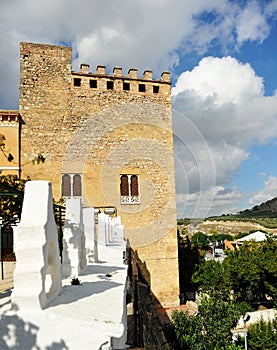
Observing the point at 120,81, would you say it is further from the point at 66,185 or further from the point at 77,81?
the point at 66,185

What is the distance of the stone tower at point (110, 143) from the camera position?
47.5 feet

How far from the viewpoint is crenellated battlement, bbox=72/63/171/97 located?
1533cm

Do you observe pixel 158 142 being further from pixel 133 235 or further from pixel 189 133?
pixel 133 235

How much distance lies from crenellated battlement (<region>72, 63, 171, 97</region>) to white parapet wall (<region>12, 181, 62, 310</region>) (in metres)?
12.9

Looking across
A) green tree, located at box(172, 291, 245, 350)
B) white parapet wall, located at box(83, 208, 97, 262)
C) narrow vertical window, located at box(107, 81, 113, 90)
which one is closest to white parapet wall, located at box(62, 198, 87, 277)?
white parapet wall, located at box(83, 208, 97, 262)

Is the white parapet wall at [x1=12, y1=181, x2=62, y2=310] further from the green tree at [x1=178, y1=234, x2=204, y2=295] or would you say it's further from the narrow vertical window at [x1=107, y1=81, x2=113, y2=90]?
the green tree at [x1=178, y1=234, x2=204, y2=295]

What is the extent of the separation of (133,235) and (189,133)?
5.38 meters

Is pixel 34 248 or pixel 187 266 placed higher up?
pixel 34 248

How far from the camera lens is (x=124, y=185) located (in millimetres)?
15469

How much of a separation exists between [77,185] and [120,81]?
5617 mm

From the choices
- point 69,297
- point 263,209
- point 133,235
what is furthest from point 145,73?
point 263,209

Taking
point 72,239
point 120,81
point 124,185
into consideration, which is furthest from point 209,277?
point 72,239

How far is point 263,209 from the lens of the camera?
98.1 meters

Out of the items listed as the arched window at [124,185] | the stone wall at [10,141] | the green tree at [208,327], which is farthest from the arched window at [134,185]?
the green tree at [208,327]
